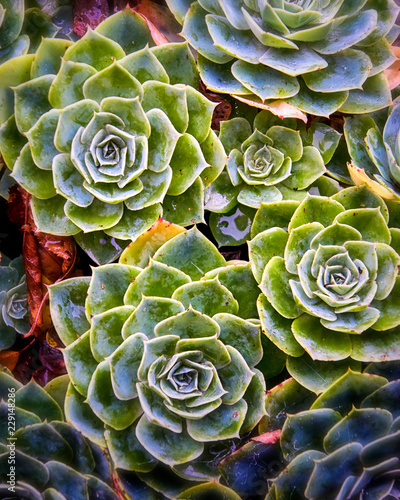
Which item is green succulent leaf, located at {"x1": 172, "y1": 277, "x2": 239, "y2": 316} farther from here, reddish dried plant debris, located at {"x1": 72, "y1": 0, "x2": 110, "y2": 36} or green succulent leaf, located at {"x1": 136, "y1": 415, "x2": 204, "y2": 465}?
reddish dried plant debris, located at {"x1": 72, "y1": 0, "x2": 110, "y2": 36}

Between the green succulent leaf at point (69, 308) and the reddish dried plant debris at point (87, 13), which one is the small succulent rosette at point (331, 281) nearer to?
the green succulent leaf at point (69, 308)

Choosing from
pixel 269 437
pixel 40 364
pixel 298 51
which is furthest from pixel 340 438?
pixel 298 51

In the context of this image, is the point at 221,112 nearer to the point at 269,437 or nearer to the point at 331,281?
the point at 331,281

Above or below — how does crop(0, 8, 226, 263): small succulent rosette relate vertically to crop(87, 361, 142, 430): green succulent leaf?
above

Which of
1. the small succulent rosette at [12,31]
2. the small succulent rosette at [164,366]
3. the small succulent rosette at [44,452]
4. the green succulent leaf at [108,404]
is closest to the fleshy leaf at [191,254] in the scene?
the small succulent rosette at [164,366]

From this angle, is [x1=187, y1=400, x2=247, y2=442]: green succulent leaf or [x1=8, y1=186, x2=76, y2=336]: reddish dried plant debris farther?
[x1=8, y1=186, x2=76, y2=336]: reddish dried plant debris

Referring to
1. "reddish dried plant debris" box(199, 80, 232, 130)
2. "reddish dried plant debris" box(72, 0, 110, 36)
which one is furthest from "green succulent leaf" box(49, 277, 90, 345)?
"reddish dried plant debris" box(72, 0, 110, 36)

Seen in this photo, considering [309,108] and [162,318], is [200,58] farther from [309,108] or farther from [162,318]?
[162,318]
